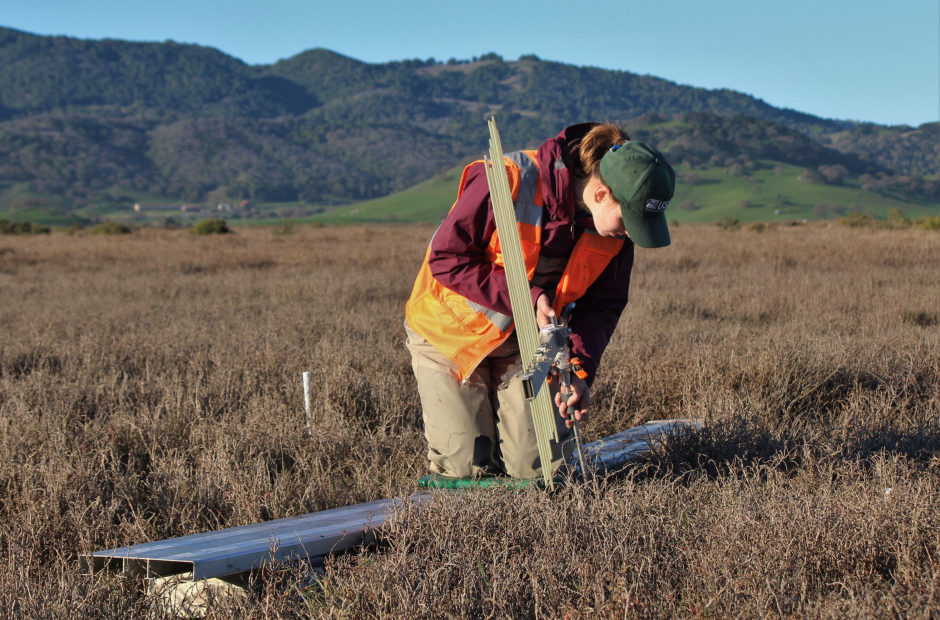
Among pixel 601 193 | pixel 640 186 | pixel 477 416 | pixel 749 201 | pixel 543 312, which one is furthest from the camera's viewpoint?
pixel 749 201

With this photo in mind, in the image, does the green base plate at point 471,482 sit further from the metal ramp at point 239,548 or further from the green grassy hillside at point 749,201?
the green grassy hillside at point 749,201

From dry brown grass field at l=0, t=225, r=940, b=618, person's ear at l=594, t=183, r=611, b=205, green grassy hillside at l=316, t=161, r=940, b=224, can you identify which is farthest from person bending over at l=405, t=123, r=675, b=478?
green grassy hillside at l=316, t=161, r=940, b=224

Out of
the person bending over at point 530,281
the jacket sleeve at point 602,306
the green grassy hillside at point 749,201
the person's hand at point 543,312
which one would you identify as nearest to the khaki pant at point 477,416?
the person bending over at point 530,281

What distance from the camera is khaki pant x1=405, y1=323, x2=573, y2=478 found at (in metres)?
3.30

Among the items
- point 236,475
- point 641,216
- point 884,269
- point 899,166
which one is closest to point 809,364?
point 641,216

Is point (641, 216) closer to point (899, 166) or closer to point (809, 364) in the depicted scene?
point (809, 364)

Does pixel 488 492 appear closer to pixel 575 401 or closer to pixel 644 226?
pixel 575 401

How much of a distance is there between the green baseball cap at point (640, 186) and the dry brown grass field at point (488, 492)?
0.96 metres

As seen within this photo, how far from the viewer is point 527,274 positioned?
9.82ft

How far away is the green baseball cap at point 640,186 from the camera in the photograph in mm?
2711

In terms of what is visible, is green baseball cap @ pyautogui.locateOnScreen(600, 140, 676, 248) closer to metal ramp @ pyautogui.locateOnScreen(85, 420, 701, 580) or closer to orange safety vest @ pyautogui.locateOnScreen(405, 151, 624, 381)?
orange safety vest @ pyautogui.locateOnScreen(405, 151, 624, 381)

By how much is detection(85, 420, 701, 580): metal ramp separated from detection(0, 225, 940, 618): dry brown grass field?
8cm

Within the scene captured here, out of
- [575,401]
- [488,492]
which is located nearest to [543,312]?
[575,401]

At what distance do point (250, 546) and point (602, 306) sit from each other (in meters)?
1.79
